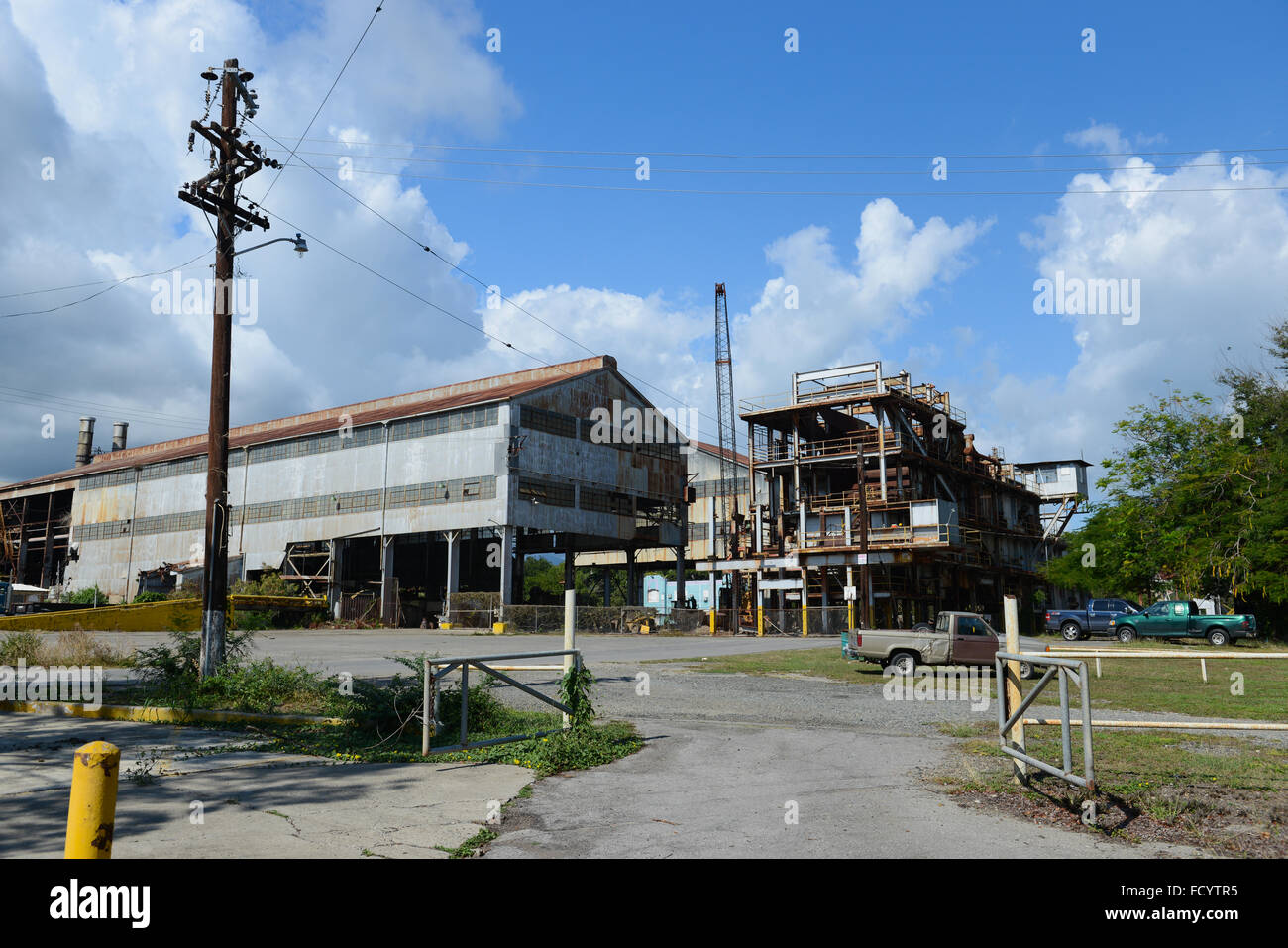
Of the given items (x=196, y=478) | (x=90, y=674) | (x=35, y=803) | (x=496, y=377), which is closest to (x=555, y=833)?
(x=35, y=803)

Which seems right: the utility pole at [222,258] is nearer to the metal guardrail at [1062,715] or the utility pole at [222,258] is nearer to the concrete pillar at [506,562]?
the metal guardrail at [1062,715]

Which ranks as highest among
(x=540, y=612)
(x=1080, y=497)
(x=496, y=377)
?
(x=496, y=377)

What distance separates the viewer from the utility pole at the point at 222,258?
46.0 feet

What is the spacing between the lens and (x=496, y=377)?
54.4 metres

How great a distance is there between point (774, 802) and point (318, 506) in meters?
48.2

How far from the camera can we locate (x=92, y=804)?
10.2 feet

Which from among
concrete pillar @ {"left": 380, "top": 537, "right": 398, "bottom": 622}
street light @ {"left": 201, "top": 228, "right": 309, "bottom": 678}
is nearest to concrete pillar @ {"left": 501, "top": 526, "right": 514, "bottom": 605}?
concrete pillar @ {"left": 380, "top": 537, "right": 398, "bottom": 622}

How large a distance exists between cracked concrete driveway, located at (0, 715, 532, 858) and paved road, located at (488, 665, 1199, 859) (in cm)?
63

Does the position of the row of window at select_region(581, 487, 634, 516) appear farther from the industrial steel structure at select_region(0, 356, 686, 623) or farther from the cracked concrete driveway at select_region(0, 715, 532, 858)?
the cracked concrete driveway at select_region(0, 715, 532, 858)

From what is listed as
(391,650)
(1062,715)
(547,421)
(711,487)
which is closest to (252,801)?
(1062,715)

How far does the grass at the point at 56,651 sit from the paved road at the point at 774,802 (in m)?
10.3

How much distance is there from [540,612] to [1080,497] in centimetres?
4983

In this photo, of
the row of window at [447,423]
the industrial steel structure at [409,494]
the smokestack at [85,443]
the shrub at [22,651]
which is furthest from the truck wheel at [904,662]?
the smokestack at [85,443]
